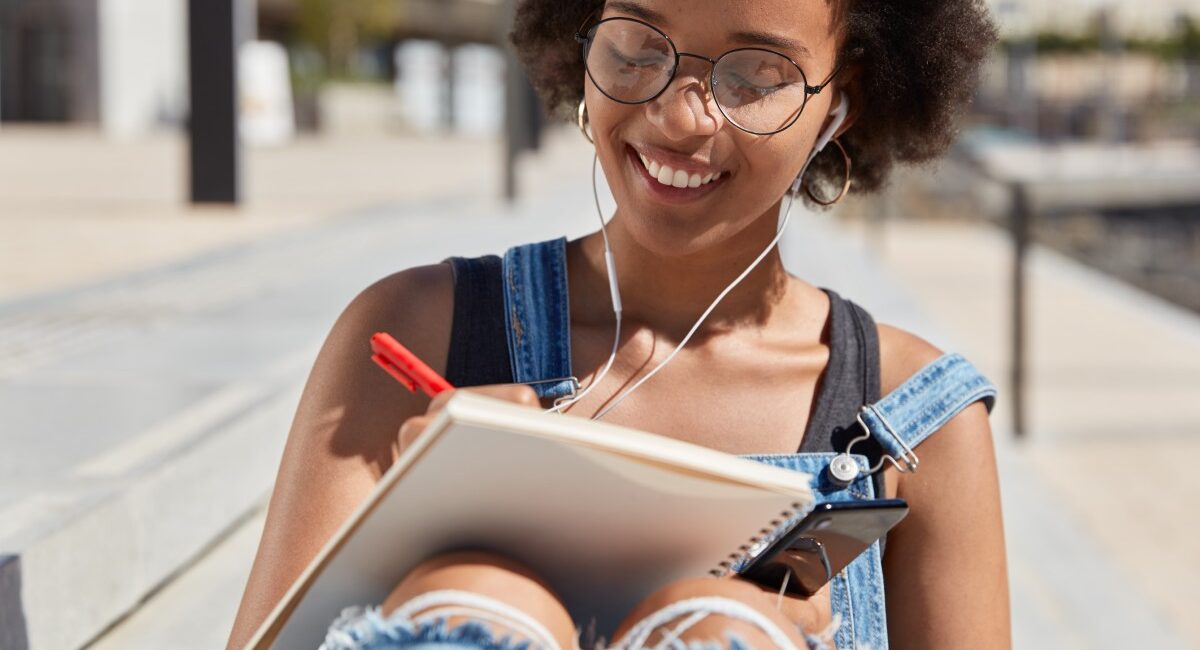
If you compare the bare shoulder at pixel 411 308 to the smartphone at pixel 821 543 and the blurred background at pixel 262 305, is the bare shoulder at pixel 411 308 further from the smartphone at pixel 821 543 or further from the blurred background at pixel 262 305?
the blurred background at pixel 262 305

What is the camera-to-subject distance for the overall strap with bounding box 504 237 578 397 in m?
1.80

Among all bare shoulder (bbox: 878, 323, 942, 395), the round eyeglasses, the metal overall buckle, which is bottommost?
the metal overall buckle

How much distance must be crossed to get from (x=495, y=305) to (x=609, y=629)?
406 mm

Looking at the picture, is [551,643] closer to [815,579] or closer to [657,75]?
[815,579]

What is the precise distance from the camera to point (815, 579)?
1.65 metres

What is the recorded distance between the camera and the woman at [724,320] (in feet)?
5.53

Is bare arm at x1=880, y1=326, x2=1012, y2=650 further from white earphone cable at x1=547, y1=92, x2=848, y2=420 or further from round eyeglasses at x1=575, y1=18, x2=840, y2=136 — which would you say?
round eyeglasses at x1=575, y1=18, x2=840, y2=136

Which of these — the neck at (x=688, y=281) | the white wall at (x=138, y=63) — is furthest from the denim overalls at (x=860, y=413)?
the white wall at (x=138, y=63)

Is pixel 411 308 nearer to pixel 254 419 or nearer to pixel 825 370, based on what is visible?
pixel 825 370

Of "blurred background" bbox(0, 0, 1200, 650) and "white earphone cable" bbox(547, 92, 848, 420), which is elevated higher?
"white earphone cable" bbox(547, 92, 848, 420)

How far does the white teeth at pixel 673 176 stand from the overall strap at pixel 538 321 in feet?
0.57

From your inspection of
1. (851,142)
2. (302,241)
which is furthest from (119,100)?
(851,142)

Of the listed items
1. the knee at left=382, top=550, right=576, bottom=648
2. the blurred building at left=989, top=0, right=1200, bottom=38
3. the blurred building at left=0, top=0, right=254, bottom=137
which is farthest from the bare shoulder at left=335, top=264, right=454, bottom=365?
the blurred building at left=989, top=0, right=1200, bottom=38

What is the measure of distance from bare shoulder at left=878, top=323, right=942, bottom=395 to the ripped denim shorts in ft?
1.69
